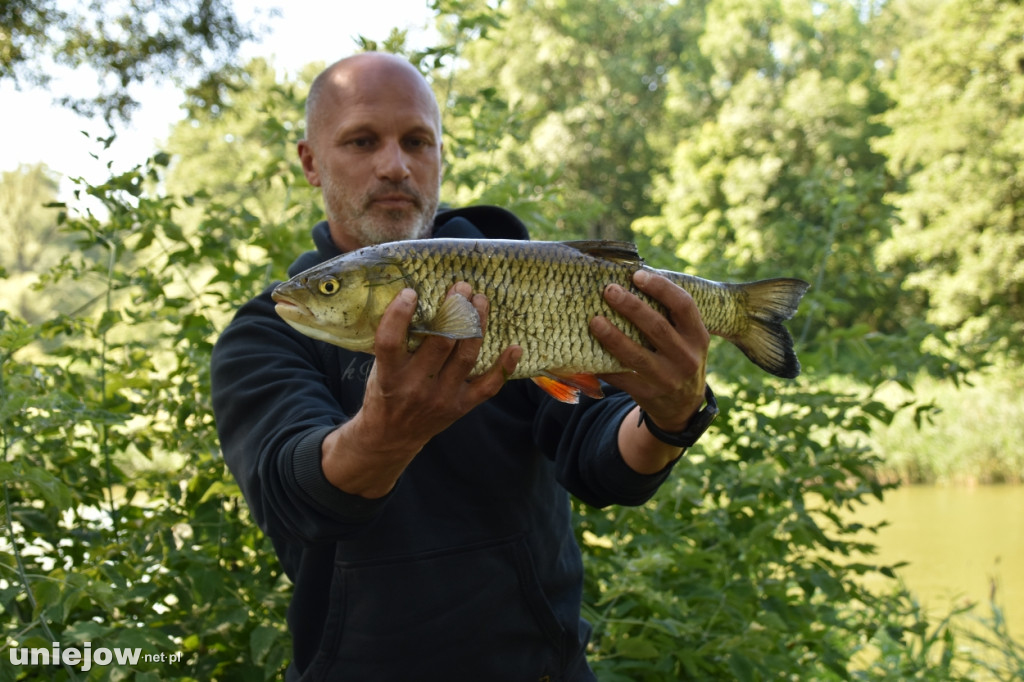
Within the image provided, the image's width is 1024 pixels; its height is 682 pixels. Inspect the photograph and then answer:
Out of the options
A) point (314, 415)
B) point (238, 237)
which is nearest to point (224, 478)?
point (238, 237)

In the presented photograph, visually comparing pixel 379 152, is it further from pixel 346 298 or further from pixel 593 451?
pixel 593 451

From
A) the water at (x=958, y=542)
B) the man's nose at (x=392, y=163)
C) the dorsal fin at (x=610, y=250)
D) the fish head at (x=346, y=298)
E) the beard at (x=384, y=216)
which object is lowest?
the water at (x=958, y=542)

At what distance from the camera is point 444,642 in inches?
68.4

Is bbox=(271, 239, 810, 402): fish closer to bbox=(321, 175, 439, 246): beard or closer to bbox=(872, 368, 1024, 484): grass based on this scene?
bbox=(321, 175, 439, 246): beard

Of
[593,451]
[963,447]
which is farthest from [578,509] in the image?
[963,447]

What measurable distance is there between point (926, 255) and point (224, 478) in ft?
69.2

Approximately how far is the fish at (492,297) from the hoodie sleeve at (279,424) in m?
0.21

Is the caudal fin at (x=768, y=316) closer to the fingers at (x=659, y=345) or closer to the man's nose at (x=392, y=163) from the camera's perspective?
the fingers at (x=659, y=345)

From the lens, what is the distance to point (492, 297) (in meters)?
1.52

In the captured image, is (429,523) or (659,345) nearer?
(659,345)

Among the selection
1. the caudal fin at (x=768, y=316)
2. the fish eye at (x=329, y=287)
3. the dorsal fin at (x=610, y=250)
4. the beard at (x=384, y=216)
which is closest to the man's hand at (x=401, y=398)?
the fish eye at (x=329, y=287)

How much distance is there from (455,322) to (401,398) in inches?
6.0

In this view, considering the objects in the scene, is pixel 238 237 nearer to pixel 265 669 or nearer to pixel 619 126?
pixel 265 669

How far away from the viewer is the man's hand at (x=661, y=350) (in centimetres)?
159
